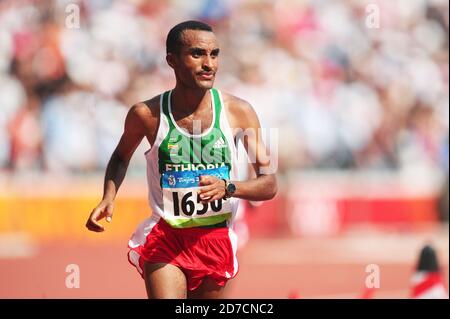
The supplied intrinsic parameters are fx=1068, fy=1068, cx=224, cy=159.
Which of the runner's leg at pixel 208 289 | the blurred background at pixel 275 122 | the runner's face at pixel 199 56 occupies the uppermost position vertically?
the blurred background at pixel 275 122

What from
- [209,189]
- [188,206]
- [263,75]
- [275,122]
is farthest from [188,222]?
[263,75]

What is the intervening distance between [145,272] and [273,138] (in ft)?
30.2

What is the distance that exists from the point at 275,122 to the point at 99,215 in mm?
10802

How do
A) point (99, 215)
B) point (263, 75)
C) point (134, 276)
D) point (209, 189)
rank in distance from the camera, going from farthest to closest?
point (263, 75)
point (134, 276)
point (99, 215)
point (209, 189)

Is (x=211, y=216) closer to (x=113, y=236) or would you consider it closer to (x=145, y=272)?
(x=145, y=272)

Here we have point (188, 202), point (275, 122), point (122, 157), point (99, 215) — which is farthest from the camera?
point (275, 122)

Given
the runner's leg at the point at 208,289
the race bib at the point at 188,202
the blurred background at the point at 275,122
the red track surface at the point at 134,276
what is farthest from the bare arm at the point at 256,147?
the blurred background at the point at 275,122

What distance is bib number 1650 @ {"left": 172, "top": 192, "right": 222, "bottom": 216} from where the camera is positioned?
6285 mm

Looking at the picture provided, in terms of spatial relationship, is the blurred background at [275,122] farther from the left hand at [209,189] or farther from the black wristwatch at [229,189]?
the left hand at [209,189]

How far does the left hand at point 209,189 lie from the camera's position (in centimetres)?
566

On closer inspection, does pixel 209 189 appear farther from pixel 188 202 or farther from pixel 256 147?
pixel 256 147

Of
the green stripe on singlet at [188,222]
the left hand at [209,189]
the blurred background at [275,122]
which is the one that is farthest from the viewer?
the blurred background at [275,122]

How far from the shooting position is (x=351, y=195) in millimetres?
17734

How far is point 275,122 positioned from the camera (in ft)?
55.2
